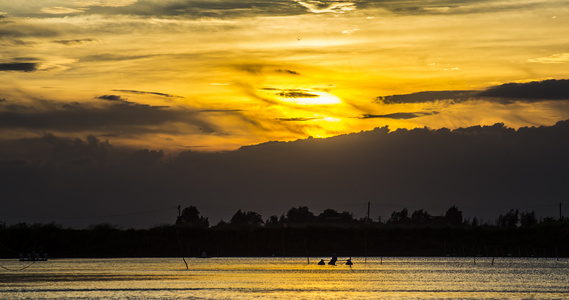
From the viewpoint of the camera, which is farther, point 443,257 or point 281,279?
point 443,257

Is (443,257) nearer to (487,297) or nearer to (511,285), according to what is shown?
(511,285)

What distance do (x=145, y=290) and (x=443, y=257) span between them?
12765 cm

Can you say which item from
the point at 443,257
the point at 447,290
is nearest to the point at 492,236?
the point at 443,257

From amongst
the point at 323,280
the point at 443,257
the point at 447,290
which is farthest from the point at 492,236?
the point at 447,290

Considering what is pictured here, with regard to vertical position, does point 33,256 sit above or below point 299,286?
below

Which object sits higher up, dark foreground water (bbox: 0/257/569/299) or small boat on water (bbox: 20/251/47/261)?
dark foreground water (bbox: 0/257/569/299)

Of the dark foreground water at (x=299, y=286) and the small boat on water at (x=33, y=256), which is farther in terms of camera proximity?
the small boat on water at (x=33, y=256)

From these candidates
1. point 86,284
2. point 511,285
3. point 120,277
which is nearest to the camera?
point 511,285

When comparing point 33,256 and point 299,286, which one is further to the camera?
point 33,256

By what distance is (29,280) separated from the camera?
10538 centimetres

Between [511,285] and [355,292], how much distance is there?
1892 centimetres

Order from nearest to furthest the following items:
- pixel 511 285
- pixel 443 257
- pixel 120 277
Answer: pixel 511 285, pixel 120 277, pixel 443 257

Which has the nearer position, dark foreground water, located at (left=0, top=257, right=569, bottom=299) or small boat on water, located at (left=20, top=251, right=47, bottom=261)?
dark foreground water, located at (left=0, top=257, right=569, bottom=299)

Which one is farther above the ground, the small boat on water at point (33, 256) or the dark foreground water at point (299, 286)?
the dark foreground water at point (299, 286)
